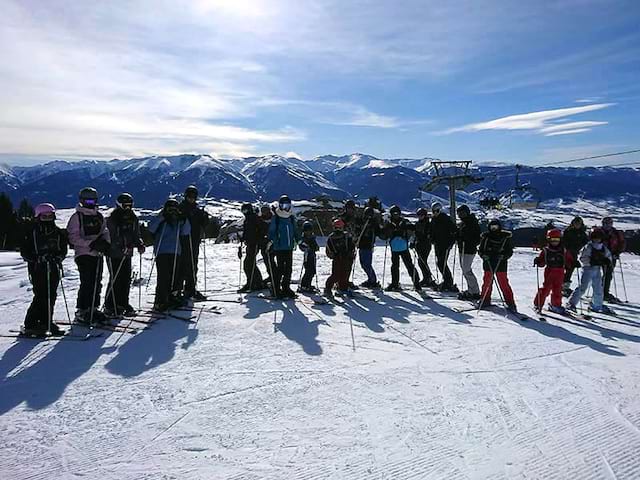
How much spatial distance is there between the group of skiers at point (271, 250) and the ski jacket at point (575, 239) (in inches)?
0.9

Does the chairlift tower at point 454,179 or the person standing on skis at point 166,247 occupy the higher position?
Answer: the chairlift tower at point 454,179

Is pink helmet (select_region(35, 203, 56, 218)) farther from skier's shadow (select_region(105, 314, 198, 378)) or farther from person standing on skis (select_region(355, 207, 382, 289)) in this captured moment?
person standing on skis (select_region(355, 207, 382, 289))

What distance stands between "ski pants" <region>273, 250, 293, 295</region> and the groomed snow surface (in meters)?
1.98

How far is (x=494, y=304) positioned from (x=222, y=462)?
276 inches

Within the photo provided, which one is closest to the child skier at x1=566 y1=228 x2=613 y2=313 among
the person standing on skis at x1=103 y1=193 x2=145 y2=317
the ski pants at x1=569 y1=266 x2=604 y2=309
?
the ski pants at x1=569 y1=266 x2=604 y2=309

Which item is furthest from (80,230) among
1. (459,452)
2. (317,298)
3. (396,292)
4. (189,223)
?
(396,292)

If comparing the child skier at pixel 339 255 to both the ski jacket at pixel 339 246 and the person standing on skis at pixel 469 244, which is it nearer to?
the ski jacket at pixel 339 246

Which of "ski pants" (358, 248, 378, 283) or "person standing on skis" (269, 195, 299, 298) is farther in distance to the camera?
"ski pants" (358, 248, 378, 283)

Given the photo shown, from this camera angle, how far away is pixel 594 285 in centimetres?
870

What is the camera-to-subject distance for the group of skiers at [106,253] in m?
6.34

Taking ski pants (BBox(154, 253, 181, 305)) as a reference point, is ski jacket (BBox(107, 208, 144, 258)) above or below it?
above

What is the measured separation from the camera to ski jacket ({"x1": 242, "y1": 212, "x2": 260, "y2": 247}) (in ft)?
32.7

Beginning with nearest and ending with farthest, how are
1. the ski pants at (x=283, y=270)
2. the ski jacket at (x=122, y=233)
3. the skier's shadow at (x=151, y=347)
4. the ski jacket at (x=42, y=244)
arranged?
the skier's shadow at (x=151, y=347) < the ski jacket at (x=42, y=244) < the ski jacket at (x=122, y=233) < the ski pants at (x=283, y=270)

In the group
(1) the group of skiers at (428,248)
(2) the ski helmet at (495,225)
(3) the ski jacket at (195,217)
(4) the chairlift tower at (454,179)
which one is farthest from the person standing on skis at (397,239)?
(4) the chairlift tower at (454,179)
